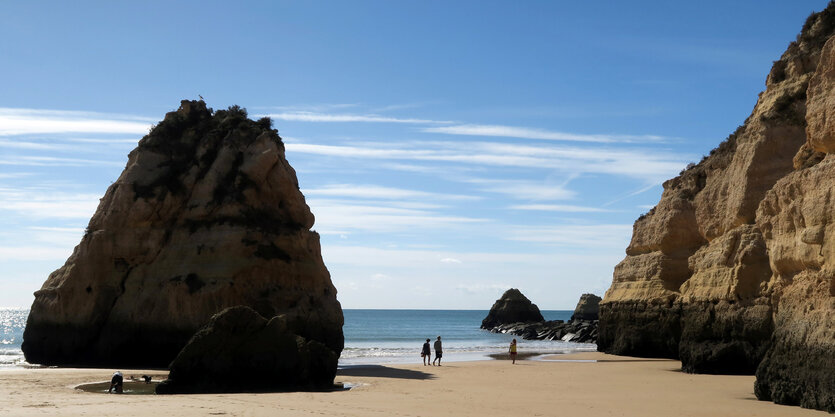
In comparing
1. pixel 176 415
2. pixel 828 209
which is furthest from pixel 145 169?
pixel 828 209

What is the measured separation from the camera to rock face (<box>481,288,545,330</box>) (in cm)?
10188

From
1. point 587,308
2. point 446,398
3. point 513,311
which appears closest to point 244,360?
point 446,398

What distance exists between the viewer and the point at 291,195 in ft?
107

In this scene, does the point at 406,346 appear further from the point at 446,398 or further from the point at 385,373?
the point at 446,398

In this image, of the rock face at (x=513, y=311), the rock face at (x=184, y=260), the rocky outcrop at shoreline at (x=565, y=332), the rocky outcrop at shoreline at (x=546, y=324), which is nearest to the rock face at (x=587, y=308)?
the rocky outcrop at shoreline at (x=546, y=324)

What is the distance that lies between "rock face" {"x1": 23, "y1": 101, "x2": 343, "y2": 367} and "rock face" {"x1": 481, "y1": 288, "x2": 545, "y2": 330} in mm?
72530

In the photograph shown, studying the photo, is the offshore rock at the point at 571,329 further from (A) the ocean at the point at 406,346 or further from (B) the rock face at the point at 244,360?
(B) the rock face at the point at 244,360

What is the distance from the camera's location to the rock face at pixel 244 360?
1895 centimetres

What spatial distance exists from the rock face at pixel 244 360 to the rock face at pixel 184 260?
8.55 metres

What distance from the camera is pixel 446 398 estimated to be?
17.8 meters

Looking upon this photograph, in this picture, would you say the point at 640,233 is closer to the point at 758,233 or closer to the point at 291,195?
the point at 758,233

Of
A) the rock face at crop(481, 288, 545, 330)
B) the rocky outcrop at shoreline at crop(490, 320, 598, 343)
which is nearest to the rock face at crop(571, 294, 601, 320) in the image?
the rock face at crop(481, 288, 545, 330)

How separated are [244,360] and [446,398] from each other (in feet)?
18.0

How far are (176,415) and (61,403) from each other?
3.72 metres
